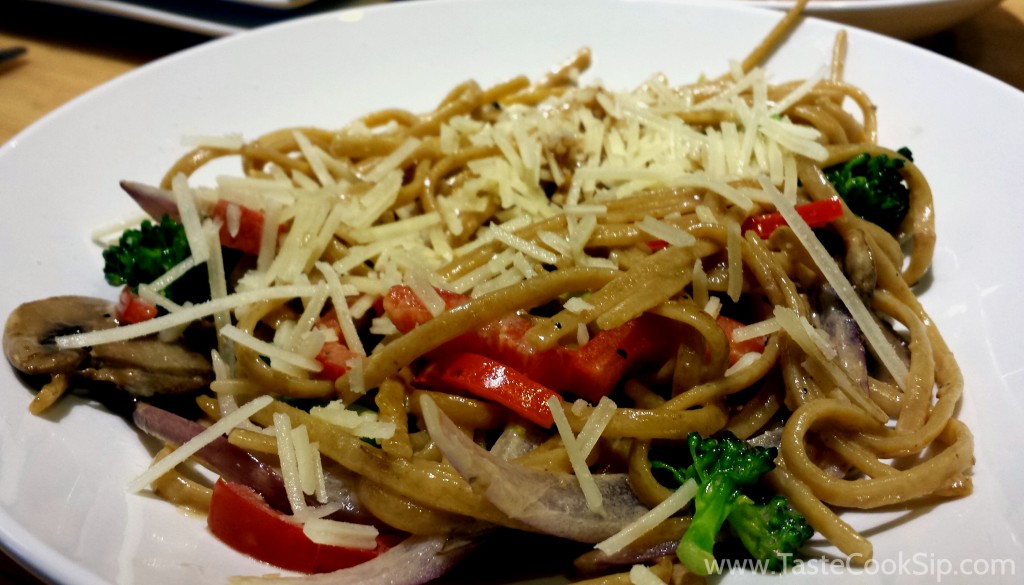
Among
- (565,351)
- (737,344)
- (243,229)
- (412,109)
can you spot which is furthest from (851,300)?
(412,109)

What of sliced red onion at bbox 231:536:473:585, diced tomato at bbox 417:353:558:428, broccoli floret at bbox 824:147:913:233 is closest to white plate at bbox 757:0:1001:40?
broccoli floret at bbox 824:147:913:233

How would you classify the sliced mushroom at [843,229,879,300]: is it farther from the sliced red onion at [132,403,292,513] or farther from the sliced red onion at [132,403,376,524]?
the sliced red onion at [132,403,292,513]

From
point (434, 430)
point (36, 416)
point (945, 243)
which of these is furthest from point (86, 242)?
point (945, 243)

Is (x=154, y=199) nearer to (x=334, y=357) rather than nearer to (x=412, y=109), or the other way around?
(x=334, y=357)

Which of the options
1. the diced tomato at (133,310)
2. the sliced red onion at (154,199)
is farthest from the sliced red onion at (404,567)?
the sliced red onion at (154,199)

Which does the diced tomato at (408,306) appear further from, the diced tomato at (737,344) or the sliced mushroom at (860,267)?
the sliced mushroom at (860,267)
